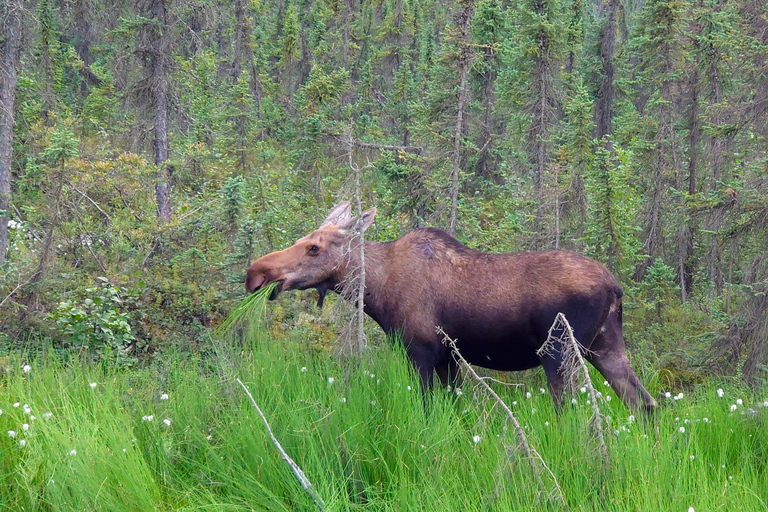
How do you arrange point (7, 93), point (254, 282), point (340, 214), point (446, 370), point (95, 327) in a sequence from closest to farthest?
point (254, 282) < point (446, 370) < point (340, 214) < point (95, 327) < point (7, 93)

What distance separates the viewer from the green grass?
4.96m

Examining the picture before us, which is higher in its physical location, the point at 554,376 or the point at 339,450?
the point at 339,450

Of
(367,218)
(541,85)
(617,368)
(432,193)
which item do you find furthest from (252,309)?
(541,85)

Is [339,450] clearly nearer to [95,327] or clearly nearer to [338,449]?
[338,449]

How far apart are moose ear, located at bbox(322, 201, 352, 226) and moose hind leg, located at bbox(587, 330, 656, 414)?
10.6 ft

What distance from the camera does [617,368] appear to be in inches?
308

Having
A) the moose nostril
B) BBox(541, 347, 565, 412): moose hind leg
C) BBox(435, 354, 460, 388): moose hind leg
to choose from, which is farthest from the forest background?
BBox(541, 347, 565, 412): moose hind leg

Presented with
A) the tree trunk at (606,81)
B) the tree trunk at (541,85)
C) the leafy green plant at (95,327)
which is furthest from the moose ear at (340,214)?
the tree trunk at (606,81)

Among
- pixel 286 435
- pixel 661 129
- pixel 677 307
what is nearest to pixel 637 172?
pixel 661 129

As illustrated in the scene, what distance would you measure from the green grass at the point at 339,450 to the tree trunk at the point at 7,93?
24.2 feet

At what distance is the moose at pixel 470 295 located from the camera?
7.54 meters

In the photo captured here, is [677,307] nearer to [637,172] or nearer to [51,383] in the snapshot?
[637,172]

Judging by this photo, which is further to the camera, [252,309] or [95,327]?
[95,327]

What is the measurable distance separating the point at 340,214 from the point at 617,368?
12.0ft
